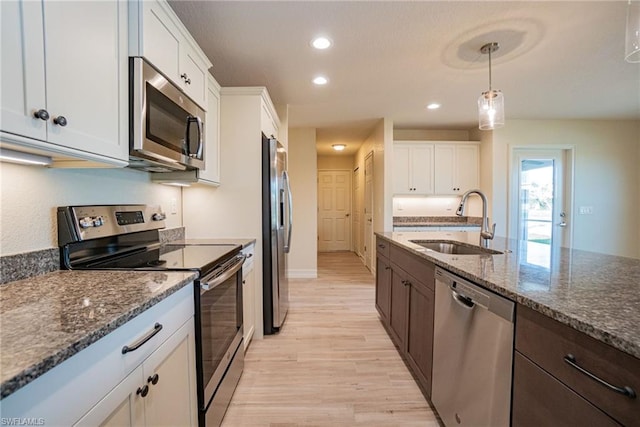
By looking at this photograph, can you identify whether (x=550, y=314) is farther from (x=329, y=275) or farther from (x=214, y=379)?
(x=329, y=275)

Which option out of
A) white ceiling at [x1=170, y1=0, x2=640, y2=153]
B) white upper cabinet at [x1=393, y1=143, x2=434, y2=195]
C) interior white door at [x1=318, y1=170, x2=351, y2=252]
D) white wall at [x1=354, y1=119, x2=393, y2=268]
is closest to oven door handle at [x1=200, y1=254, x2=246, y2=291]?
white ceiling at [x1=170, y1=0, x2=640, y2=153]

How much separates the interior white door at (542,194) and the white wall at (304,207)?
3157mm

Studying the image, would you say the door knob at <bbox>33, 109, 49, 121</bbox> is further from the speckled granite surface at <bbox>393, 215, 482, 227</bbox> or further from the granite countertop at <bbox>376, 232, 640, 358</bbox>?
the speckled granite surface at <bbox>393, 215, 482, 227</bbox>

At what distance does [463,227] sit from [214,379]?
14.5 feet

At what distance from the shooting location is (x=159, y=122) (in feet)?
4.59

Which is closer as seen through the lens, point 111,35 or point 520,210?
point 111,35

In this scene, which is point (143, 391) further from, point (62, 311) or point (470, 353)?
point (470, 353)

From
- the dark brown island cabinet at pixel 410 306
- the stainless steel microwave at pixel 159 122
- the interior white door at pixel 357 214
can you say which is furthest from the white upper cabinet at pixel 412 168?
the stainless steel microwave at pixel 159 122

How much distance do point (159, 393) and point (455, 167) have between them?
4.97 meters

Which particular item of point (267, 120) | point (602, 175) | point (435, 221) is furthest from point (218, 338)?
point (602, 175)

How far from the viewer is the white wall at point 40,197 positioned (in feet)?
3.58

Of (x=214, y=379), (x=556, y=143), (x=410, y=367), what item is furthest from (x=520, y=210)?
(x=214, y=379)

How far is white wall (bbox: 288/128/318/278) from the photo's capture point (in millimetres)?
4637

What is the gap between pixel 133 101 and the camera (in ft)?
4.10
